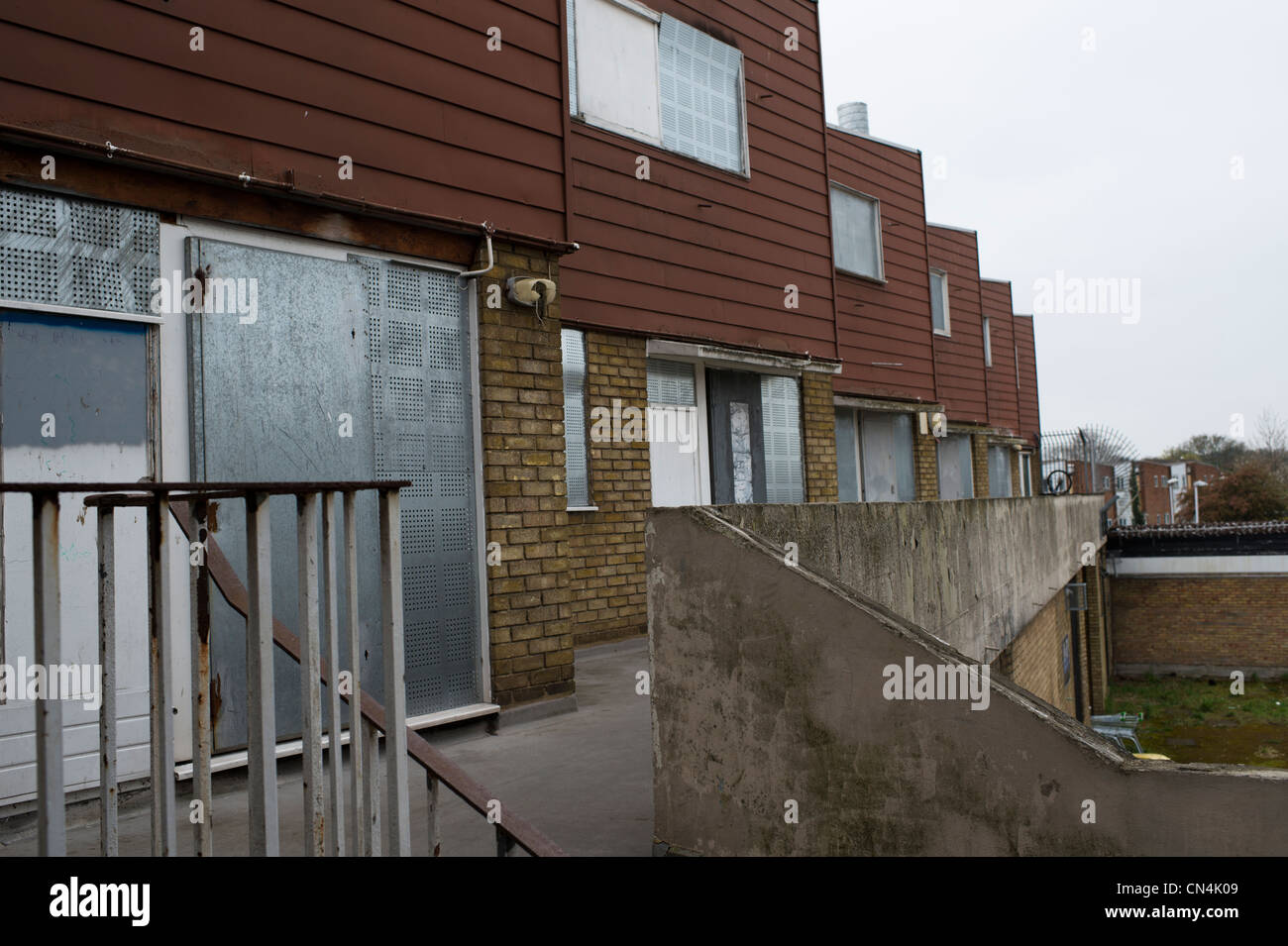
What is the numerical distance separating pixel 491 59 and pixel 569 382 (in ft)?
8.97

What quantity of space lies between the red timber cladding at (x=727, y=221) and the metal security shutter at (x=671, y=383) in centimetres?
33

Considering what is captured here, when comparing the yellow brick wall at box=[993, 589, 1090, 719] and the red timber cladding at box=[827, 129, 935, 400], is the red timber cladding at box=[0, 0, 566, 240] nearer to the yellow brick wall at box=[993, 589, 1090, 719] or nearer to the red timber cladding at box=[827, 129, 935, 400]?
the yellow brick wall at box=[993, 589, 1090, 719]

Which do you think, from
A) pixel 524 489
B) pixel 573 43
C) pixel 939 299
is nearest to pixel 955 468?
pixel 939 299

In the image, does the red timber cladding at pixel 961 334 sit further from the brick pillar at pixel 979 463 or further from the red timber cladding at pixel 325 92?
the red timber cladding at pixel 325 92

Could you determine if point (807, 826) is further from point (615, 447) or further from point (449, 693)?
point (615, 447)

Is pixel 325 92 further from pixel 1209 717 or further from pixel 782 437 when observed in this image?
pixel 1209 717

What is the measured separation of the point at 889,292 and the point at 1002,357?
811 cm

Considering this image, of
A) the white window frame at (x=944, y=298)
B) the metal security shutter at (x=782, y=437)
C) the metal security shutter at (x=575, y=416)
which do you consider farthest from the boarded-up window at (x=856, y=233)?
the metal security shutter at (x=575, y=416)

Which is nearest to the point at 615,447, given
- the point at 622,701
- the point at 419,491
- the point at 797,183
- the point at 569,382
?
the point at 569,382

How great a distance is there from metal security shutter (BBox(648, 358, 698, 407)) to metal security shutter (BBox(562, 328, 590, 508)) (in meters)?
0.97

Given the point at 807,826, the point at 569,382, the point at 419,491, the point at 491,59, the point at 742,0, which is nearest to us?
the point at 807,826

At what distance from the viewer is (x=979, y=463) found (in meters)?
17.6

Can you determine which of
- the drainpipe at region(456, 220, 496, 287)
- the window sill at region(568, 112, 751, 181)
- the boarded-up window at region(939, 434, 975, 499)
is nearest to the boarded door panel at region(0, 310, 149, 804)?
the drainpipe at region(456, 220, 496, 287)
